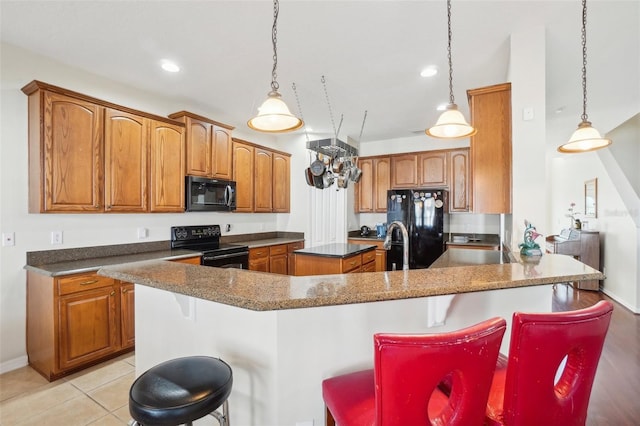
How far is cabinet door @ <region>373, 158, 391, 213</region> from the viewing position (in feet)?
17.2

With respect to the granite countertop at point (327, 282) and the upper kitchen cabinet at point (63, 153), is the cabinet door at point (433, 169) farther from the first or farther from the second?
the upper kitchen cabinet at point (63, 153)

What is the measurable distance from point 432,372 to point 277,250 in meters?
4.00

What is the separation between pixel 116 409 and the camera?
6.86 ft

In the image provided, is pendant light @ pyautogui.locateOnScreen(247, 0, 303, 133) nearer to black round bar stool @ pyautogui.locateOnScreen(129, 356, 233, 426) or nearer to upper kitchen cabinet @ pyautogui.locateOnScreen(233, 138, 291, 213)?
black round bar stool @ pyautogui.locateOnScreen(129, 356, 233, 426)

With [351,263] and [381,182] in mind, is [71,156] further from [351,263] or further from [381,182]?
[381,182]

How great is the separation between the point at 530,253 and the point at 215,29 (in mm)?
2739

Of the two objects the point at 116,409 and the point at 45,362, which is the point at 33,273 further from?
the point at 116,409

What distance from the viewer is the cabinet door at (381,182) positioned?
5254mm

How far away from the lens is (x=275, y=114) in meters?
1.76

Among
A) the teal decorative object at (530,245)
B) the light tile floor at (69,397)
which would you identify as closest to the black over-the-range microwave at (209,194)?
the light tile floor at (69,397)

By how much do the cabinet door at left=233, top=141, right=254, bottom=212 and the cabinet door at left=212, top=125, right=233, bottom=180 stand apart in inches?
6.2

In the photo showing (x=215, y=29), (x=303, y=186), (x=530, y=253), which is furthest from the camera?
(x=303, y=186)

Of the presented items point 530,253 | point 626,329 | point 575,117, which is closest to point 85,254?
point 530,253

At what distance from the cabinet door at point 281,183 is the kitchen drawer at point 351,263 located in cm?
196
